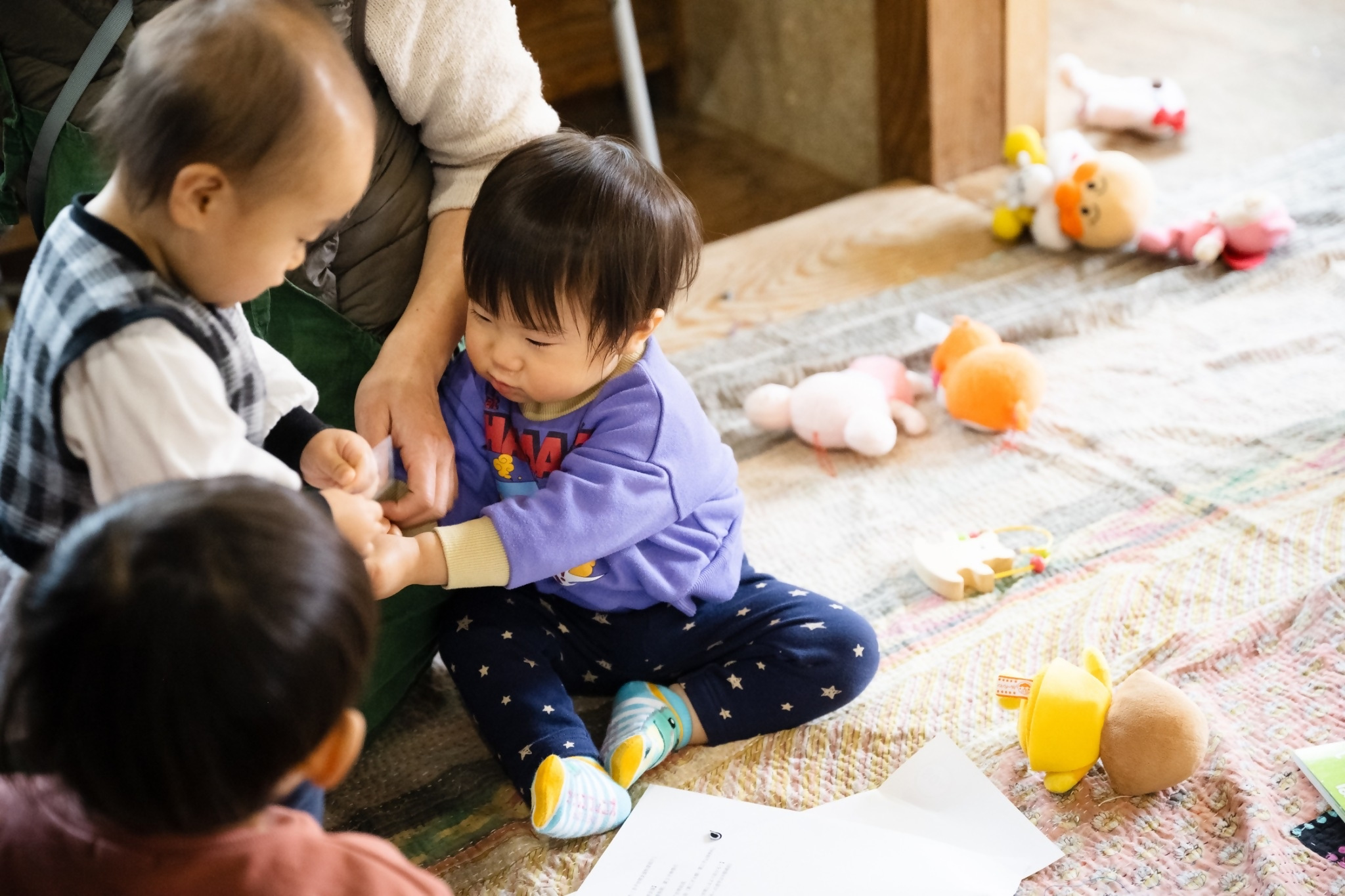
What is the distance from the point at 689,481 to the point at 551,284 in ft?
0.68

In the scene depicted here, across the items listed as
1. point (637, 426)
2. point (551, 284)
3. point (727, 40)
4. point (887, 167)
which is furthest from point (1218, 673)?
point (727, 40)

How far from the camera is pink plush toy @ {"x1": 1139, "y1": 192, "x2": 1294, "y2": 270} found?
1.68 metres

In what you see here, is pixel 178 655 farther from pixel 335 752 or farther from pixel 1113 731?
pixel 1113 731

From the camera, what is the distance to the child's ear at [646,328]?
1012mm

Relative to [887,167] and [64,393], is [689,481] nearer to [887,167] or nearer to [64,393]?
[64,393]

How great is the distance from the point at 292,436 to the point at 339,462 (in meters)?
0.06

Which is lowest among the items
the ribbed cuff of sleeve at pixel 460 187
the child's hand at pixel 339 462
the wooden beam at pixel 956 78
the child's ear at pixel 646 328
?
the wooden beam at pixel 956 78

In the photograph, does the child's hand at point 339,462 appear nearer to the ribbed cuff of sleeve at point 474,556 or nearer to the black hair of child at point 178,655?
the ribbed cuff of sleeve at point 474,556

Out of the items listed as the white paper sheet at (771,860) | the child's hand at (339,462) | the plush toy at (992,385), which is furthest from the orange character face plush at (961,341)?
the child's hand at (339,462)

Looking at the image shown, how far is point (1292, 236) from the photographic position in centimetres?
174

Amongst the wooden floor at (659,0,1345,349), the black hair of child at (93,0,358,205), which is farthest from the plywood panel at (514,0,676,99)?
the black hair of child at (93,0,358,205)

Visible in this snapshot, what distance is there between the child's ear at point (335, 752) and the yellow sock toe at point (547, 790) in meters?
0.31

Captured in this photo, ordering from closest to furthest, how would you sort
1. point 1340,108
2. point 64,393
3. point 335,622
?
point 335,622
point 64,393
point 1340,108

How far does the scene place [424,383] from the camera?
3.50 feet
